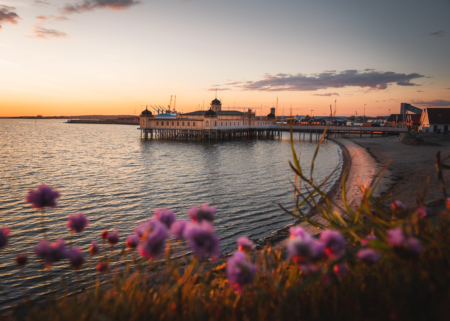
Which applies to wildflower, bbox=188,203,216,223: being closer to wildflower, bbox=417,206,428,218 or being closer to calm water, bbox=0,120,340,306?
wildflower, bbox=417,206,428,218

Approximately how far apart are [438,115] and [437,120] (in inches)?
39.4

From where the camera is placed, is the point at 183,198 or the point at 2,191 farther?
the point at 2,191

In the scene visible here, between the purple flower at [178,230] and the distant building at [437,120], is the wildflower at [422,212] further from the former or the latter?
the distant building at [437,120]

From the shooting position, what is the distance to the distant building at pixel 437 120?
5742cm

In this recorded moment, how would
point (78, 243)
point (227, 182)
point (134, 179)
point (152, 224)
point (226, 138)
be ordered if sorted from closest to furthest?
point (152, 224) < point (78, 243) < point (227, 182) < point (134, 179) < point (226, 138)

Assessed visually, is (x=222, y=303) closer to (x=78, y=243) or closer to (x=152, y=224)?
(x=152, y=224)

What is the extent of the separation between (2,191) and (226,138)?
58153 millimetres

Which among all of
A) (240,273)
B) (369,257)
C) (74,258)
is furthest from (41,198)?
(369,257)

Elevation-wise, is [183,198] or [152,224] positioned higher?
[152,224]

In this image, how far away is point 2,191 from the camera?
58.9ft

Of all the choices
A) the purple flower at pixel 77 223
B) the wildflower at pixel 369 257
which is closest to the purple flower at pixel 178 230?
the purple flower at pixel 77 223

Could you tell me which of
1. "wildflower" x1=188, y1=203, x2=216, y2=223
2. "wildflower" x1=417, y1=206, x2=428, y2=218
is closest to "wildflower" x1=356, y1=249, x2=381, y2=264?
"wildflower" x1=417, y1=206, x2=428, y2=218

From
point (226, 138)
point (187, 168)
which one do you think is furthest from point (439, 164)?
point (226, 138)

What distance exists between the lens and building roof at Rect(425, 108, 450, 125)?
5744 centimetres
